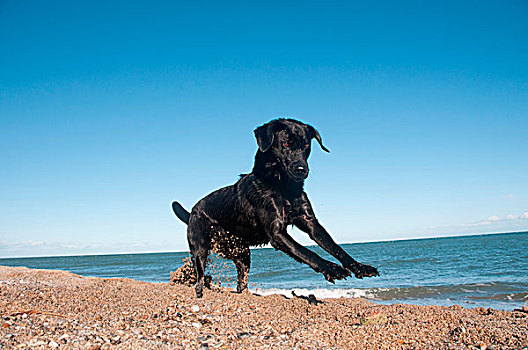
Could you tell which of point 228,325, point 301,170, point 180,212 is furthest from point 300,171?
point 180,212

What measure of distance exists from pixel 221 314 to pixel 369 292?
314 inches

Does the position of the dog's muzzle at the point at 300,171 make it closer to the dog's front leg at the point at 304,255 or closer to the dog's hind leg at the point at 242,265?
the dog's front leg at the point at 304,255

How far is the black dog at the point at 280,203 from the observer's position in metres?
4.66

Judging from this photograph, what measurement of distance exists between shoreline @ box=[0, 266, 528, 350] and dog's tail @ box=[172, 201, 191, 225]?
6.56 ft

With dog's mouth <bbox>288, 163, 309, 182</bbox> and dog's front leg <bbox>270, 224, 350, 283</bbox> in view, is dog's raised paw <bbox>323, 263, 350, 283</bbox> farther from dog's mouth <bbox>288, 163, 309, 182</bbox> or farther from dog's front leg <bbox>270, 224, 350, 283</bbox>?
dog's mouth <bbox>288, 163, 309, 182</bbox>

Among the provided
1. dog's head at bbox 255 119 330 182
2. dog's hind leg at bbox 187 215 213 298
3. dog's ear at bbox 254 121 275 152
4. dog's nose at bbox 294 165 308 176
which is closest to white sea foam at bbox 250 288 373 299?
dog's hind leg at bbox 187 215 213 298

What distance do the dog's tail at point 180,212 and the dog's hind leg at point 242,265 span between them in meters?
1.41

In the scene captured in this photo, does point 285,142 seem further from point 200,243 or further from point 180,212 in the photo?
point 180,212

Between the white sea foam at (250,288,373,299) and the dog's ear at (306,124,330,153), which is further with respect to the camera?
the white sea foam at (250,288,373,299)

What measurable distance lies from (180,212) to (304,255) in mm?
3663

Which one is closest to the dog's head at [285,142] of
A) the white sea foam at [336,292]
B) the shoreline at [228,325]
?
the shoreline at [228,325]

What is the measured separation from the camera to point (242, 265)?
6621 millimetres

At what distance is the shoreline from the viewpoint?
3568mm

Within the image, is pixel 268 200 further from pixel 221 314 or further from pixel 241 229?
pixel 221 314
